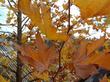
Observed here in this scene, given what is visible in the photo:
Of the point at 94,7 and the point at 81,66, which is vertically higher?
the point at 94,7

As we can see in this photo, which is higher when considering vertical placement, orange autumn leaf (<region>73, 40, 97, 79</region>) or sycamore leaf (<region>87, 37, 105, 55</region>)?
sycamore leaf (<region>87, 37, 105, 55</region>)

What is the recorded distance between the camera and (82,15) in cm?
A: 56

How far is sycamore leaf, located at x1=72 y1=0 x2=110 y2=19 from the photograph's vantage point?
53cm

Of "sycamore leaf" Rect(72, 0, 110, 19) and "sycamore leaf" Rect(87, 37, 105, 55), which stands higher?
"sycamore leaf" Rect(72, 0, 110, 19)

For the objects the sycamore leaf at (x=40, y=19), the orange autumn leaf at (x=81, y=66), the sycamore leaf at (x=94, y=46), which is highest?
the sycamore leaf at (x=40, y=19)

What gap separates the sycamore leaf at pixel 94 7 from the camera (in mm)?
535

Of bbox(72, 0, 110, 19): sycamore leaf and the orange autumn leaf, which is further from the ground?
bbox(72, 0, 110, 19): sycamore leaf

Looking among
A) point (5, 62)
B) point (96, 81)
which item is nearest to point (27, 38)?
point (5, 62)

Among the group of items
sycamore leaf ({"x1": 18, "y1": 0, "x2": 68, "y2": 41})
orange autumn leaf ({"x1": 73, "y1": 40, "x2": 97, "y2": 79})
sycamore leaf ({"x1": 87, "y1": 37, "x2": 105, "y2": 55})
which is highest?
sycamore leaf ({"x1": 18, "y1": 0, "x2": 68, "y2": 41})

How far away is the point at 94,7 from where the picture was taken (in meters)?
0.54

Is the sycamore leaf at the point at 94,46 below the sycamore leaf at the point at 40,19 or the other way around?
below

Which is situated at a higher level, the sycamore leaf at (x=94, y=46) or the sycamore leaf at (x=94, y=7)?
the sycamore leaf at (x=94, y=7)

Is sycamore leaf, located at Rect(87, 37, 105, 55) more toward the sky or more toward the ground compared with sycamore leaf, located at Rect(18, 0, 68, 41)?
more toward the ground

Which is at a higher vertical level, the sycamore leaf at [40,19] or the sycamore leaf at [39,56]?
the sycamore leaf at [40,19]
